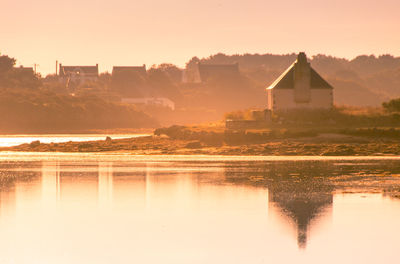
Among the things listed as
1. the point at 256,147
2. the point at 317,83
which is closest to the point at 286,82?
the point at 317,83

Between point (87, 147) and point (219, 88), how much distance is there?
354ft

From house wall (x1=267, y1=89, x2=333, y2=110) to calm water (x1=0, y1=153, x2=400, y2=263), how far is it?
30.4 m

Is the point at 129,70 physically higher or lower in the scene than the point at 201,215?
higher

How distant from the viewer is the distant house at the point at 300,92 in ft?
239

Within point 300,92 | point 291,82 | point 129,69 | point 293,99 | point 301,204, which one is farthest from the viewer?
point 129,69

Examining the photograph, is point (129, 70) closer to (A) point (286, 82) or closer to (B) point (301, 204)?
(A) point (286, 82)

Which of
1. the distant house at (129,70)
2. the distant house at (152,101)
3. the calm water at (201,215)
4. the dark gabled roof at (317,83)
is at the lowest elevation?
the calm water at (201,215)

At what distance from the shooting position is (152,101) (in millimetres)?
160000

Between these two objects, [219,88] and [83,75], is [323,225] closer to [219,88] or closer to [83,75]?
[219,88]

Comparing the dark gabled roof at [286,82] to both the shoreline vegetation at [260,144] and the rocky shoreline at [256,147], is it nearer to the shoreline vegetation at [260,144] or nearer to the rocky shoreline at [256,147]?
the shoreline vegetation at [260,144]

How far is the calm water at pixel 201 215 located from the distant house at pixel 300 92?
30422 mm

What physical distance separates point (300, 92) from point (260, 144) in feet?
45.5

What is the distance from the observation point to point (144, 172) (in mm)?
41250

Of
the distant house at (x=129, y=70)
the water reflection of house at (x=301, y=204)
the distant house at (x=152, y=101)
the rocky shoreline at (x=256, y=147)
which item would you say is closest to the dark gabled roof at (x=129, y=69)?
the distant house at (x=129, y=70)
